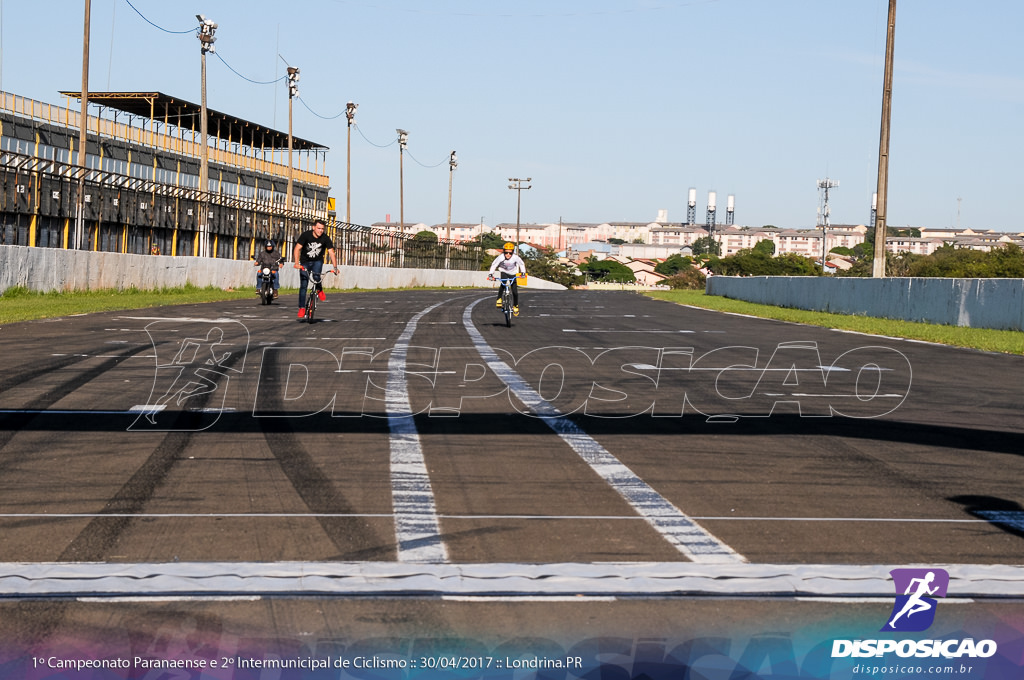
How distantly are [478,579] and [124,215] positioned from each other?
34.4 meters

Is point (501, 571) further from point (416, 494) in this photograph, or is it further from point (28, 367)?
point (28, 367)

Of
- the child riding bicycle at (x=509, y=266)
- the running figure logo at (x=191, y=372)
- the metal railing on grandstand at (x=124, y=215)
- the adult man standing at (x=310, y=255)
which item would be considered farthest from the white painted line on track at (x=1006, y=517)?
the metal railing on grandstand at (x=124, y=215)

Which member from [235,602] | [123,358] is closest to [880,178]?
[123,358]

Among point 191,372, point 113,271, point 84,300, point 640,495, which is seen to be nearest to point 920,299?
point 84,300

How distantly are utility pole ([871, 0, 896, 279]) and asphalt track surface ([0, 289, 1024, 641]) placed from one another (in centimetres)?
2348

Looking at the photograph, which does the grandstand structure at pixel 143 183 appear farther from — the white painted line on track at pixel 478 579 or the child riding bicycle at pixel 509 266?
the white painted line on track at pixel 478 579

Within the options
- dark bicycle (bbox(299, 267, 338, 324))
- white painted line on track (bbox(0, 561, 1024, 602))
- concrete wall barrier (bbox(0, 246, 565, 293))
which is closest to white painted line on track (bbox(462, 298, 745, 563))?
white painted line on track (bbox(0, 561, 1024, 602))

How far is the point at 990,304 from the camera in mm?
26438

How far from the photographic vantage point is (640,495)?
647 centimetres

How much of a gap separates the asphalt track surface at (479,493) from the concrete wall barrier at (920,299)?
41.7 feet

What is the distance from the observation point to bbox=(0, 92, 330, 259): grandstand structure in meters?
32.3

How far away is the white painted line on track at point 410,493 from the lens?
16.9ft

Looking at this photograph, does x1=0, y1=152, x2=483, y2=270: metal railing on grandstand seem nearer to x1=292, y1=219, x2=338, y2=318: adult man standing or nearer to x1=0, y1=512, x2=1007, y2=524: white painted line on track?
x1=292, y1=219, x2=338, y2=318: adult man standing

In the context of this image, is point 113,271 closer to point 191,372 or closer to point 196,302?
point 196,302
